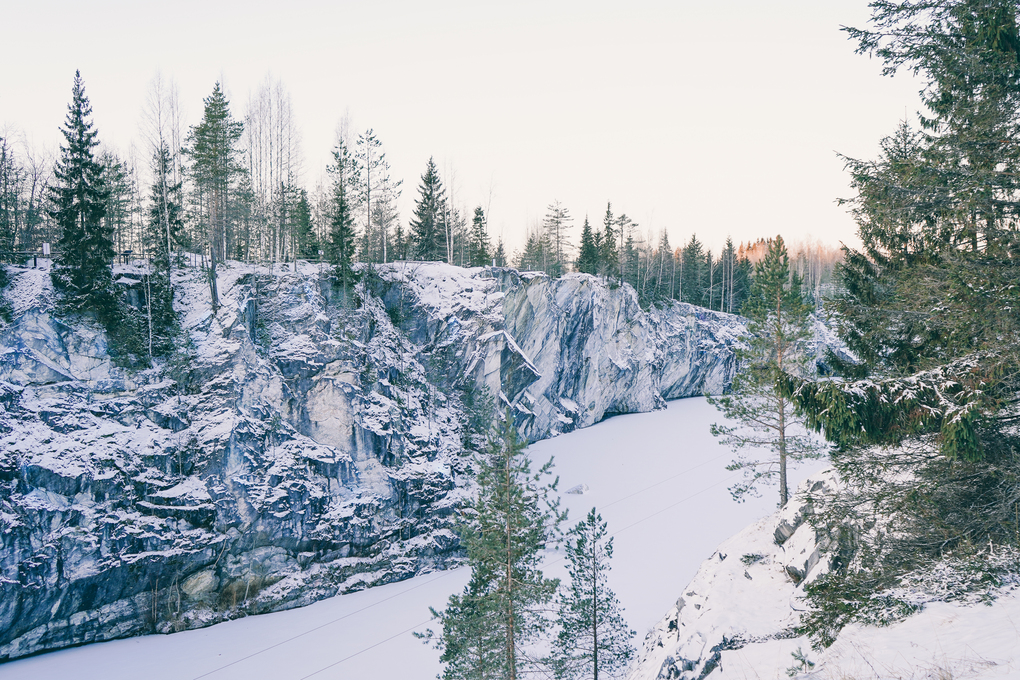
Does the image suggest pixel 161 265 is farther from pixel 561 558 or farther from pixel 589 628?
pixel 589 628

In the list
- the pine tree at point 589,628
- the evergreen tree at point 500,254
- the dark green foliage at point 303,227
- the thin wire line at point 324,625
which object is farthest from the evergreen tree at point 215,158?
the evergreen tree at point 500,254

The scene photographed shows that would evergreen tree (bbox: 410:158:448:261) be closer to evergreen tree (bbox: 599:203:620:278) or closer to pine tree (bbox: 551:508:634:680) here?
evergreen tree (bbox: 599:203:620:278)

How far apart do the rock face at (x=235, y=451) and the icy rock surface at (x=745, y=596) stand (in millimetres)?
11789

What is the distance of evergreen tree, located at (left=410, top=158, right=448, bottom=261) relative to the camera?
34844mm

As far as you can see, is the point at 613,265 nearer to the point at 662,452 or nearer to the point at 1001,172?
the point at 662,452

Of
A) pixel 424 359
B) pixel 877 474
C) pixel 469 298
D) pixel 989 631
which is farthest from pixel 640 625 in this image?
pixel 469 298

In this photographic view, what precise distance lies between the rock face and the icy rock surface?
1179 centimetres

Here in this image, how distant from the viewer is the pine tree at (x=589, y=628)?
1192 cm

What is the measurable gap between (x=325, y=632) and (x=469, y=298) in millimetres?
19037

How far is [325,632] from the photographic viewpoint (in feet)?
49.8

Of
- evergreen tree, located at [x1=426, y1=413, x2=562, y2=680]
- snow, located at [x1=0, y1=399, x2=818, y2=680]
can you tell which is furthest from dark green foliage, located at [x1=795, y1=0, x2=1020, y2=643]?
snow, located at [x1=0, y1=399, x2=818, y2=680]

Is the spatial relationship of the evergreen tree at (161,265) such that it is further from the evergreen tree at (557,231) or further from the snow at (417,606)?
the evergreen tree at (557,231)

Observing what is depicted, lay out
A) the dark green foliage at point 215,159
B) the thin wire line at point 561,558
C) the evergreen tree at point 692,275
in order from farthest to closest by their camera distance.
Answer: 1. the evergreen tree at point 692,275
2. the dark green foliage at point 215,159
3. the thin wire line at point 561,558

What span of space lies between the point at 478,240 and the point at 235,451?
2737cm
